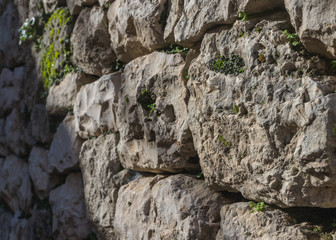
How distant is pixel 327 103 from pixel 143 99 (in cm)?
100

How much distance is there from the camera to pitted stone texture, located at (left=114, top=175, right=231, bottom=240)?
178 centimetres

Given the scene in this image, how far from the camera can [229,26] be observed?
1.68 meters

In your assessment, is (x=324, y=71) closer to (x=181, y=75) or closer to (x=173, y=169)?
(x=181, y=75)

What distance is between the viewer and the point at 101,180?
250 cm

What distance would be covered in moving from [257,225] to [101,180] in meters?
1.17

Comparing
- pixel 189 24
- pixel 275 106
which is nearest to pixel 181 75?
pixel 189 24

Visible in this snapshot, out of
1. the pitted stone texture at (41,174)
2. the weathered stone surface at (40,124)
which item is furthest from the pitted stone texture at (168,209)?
the weathered stone surface at (40,124)

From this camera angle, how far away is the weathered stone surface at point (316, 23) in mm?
1281

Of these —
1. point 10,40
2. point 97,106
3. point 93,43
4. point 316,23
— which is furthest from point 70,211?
point 316,23

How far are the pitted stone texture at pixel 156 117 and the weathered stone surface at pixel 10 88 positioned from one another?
1776 mm

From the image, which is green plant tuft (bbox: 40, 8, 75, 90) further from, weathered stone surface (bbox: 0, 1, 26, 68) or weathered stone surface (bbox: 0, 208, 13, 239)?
weathered stone surface (bbox: 0, 208, 13, 239)

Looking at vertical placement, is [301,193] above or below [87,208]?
above

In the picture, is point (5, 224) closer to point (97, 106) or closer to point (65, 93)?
point (65, 93)

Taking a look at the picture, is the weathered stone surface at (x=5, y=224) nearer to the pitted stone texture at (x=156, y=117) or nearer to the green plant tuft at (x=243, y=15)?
the pitted stone texture at (x=156, y=117)
